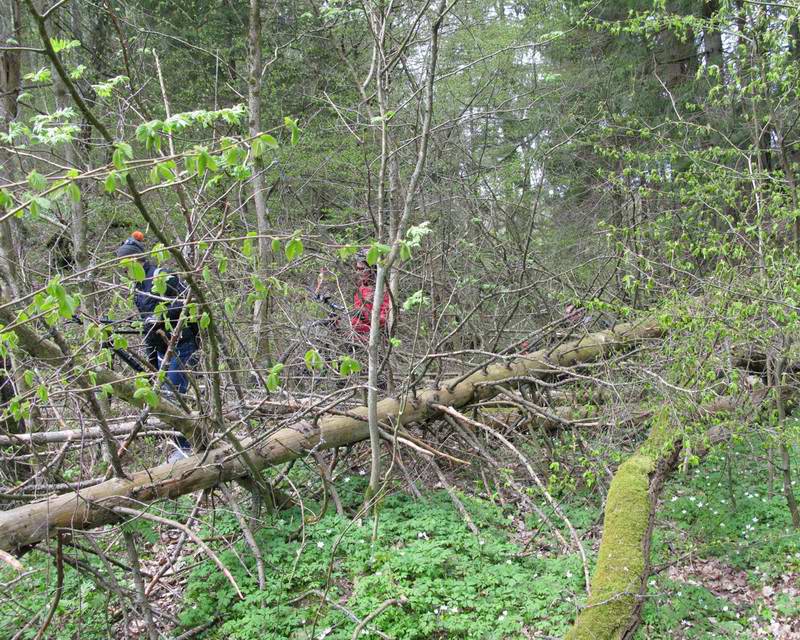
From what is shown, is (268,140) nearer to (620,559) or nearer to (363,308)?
(620,559)

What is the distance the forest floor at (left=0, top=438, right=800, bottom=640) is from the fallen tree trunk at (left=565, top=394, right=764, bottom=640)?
0.18 meters

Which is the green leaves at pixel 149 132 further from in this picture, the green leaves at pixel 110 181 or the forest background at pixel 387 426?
the green leaves at pixel 110 181

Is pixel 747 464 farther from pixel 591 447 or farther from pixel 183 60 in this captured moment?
pixel 183 60

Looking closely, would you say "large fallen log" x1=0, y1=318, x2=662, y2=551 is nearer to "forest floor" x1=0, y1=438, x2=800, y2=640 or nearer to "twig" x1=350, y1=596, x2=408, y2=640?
"forest floor" x1=0, y1=438, x2=800, y2=640

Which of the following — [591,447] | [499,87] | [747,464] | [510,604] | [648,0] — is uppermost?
[648,0]

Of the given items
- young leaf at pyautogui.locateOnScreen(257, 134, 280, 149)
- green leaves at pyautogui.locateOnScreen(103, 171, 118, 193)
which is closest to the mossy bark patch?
young leaf at pyautogui.locateOnScreen(257, 134, 280, 149)

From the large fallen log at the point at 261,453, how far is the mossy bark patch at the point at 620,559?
1.62m

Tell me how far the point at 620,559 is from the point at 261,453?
8.98 feet

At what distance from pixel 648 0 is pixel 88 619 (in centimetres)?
1230

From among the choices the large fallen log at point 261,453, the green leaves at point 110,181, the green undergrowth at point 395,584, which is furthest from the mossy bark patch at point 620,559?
the green leaves at point 110,181

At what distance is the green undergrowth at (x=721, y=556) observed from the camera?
4082 mm

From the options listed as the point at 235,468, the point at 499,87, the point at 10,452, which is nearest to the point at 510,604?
the point at 235,468

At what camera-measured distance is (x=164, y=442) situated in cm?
552

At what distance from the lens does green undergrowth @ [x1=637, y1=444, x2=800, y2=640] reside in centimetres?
408
